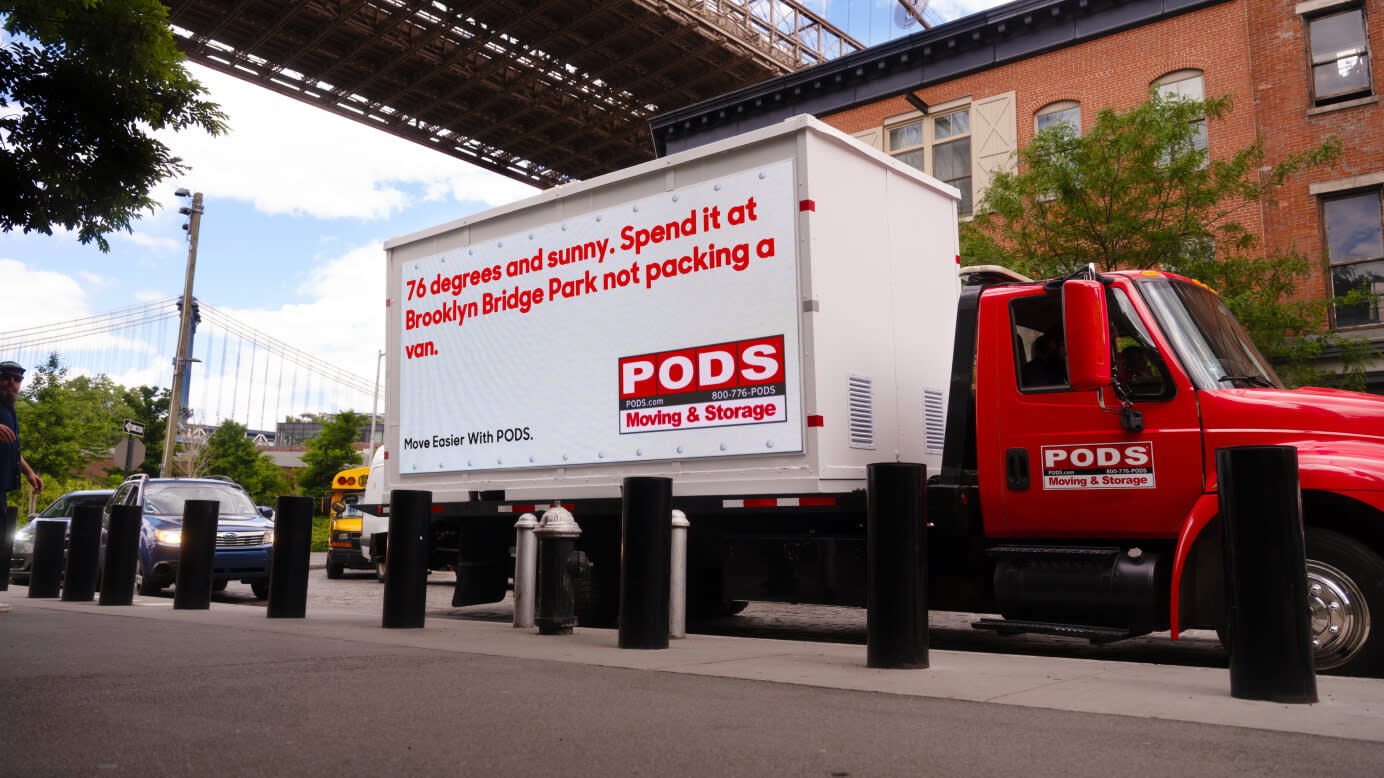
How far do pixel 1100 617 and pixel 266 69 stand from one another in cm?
3105

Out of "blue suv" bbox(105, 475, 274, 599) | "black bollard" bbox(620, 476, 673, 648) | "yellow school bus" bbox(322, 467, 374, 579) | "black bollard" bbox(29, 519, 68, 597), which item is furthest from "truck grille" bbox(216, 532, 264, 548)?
"black bollard" bbox(620, 476, 673, 648)

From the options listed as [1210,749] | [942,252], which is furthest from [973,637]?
[1210,749]

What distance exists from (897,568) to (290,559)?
6.08m

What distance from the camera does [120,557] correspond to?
11.2 meters

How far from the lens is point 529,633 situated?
857 centimetres

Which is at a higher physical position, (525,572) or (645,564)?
(645,564)

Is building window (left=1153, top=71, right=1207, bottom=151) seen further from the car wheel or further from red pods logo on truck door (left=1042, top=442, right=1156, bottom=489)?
the car wheel

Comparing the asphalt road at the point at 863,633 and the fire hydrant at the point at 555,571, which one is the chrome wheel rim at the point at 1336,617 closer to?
the asphalt road at the point at 863,633

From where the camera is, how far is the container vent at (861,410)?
8.05 meters

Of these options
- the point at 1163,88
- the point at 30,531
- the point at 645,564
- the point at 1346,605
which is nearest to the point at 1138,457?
the point at 1346,605

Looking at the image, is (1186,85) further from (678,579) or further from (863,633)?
(678,579)

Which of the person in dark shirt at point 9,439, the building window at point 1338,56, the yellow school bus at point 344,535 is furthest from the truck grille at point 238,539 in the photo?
the building window at point 1338,56

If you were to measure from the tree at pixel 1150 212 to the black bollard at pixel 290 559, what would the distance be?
11.2 meters

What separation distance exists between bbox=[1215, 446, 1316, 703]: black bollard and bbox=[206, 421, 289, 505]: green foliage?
6219 cm
